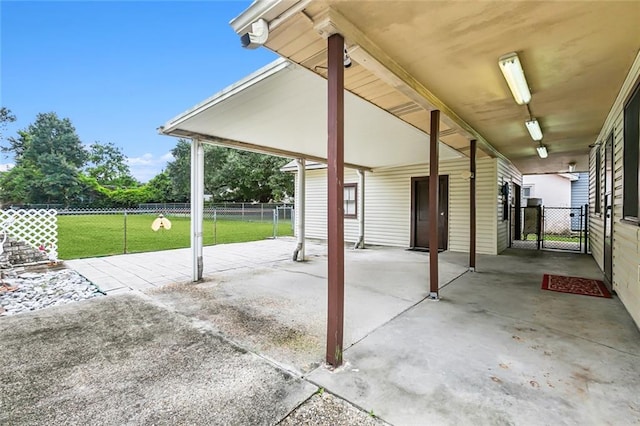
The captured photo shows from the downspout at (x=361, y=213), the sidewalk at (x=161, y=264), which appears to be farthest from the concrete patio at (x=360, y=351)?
the downspout at (x=361, y=213)

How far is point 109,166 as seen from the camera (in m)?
39.5

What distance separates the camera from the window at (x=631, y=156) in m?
2.92

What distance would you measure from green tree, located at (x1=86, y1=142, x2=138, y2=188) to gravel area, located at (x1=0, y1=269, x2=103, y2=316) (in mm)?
36689

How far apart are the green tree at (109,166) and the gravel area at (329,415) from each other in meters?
41.9

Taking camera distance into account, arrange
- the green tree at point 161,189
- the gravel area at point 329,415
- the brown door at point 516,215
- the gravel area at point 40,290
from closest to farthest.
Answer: the gravel area at point 329,415
the gravel area at point 40,290
the brown door at point 516,215
the green tree at point 161,189

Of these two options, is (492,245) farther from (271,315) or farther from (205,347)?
(205,347)

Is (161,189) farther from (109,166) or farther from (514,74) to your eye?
(514,74)

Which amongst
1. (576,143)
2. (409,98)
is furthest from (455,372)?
(576,143)

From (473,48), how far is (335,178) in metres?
1.75

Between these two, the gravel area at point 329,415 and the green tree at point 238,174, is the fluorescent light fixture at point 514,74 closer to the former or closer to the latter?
the gravel area at point 329,415

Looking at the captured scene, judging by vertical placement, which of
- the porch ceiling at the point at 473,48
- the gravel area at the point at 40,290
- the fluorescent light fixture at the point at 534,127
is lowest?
the gravel area at the point at 40,290

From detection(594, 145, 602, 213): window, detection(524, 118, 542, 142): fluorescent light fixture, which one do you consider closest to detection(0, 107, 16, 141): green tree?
detection(524, 118, 542, 142): fluorescent light fixture

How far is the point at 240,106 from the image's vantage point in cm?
349

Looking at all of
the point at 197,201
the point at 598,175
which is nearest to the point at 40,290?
the point at 197,201
